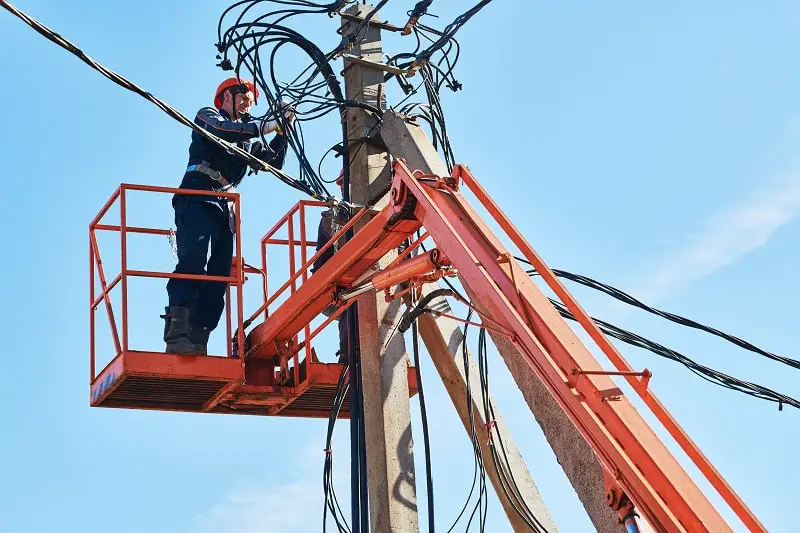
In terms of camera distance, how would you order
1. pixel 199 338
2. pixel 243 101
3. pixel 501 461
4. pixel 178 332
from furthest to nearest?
pixel 243 101
pixel 199 338
pixel 178 332
pixel 501 461

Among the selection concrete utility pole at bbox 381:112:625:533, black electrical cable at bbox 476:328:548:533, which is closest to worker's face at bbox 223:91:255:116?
black electrical cable at bbox 476:328:548:533

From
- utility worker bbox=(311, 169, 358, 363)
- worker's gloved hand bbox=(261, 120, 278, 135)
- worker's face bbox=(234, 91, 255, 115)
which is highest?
worker's face bbox=(234, 91, 255, 115)

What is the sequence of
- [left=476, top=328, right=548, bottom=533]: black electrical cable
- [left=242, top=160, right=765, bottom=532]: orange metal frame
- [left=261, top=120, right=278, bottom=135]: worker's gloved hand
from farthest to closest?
[left=261, top=120, right=278, bottom=135]: worker's gloved hand < [left=476, top=328, right=548, bottom=533]: black electrical cable < [left=242, top=160, right=765, bottom=532]: orange metal frame

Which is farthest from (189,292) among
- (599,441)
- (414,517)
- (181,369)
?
(599,441)

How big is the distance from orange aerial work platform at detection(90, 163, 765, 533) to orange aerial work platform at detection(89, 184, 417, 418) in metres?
0.01

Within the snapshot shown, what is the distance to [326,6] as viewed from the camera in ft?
36.8

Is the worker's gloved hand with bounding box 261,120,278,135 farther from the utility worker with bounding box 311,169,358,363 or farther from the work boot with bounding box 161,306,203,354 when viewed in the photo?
the work boot with bounding box 161,306,203,354

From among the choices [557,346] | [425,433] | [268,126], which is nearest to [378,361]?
[425,433]

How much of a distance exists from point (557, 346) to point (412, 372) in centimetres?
425

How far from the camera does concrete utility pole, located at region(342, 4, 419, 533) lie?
9633mm

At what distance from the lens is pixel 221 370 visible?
10.9 meters

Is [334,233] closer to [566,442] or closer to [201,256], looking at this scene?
[201,256]

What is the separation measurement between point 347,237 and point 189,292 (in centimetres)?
152

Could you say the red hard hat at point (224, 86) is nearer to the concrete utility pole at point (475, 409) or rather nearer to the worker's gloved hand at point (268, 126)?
the worker's gloved hand at point (268, 126)
